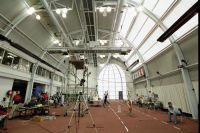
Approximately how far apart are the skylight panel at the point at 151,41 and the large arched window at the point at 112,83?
11.8 m

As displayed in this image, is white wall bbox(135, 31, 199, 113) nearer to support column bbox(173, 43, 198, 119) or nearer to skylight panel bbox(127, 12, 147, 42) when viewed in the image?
support column bbox(173, 43, 198, 119)

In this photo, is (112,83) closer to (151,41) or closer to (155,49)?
(155,49)

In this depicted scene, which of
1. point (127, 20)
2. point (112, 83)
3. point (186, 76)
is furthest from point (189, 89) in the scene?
point (112, 83)

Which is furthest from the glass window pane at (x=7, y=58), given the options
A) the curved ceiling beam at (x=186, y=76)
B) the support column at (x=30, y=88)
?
the curved ceiling beam at (x=186, y=76)

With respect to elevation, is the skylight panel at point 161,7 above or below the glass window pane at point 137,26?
below

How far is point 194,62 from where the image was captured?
743 centimetres

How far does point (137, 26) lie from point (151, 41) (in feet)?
6.32

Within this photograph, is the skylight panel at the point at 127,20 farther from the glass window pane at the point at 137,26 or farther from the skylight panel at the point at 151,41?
the skylight panel at the point at 151,41

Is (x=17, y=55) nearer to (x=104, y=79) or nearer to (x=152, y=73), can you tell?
(x=152, y=73)

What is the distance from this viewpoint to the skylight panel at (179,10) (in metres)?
6.50

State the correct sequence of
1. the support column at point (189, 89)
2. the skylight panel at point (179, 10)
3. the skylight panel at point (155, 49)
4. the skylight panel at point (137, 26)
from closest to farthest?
the skylight panel at point (179, 10) → the support column at point (189, 89) → the skylight panel at point (155, 49) → the skylight panel at point (137, 26)

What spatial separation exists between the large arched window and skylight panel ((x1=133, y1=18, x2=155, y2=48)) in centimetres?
1217

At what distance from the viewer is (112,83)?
82.2 ft

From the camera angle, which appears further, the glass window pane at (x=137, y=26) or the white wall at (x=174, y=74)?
the glass window pane at (x=137, y=26)
